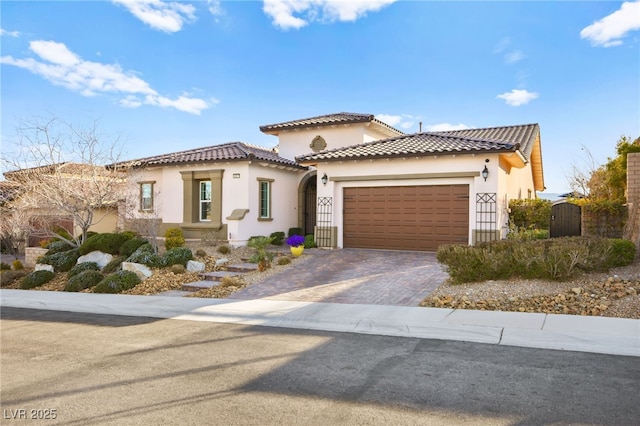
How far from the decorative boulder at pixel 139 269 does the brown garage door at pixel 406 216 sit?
748 cm

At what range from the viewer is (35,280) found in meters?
15.5

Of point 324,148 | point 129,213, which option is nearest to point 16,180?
point 129,213

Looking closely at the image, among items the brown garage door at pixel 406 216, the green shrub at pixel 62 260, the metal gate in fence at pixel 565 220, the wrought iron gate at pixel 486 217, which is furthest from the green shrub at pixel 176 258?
the metal gate in fence at pixel 565 220

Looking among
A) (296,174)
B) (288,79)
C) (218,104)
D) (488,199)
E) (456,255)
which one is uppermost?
(288,79)

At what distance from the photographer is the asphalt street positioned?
4.44 meters

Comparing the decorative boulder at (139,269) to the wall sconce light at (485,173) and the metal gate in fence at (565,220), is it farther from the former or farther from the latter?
the metal gate in fence at (565,220)

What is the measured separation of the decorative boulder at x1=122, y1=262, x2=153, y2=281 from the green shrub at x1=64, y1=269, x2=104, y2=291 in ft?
2.81

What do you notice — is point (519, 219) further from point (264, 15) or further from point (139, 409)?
point (139, 409)

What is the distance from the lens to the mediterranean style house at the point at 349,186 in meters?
16.0

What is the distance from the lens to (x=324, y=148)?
22.4 meters

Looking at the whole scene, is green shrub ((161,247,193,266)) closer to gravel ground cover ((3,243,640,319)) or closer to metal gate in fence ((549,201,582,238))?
gravel ground cover ((3,243,640,319))

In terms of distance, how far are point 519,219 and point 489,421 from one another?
14.5m

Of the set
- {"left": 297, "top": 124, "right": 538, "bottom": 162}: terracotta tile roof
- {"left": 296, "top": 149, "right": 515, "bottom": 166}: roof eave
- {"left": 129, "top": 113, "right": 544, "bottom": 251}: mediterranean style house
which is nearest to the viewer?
{"left": 296, "top": 149, "right": 515, "bottom": 166}: roof eave

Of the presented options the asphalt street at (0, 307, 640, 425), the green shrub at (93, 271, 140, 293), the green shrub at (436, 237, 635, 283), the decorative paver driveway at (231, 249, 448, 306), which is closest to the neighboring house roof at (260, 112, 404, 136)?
the decorative paver driveway at (231, 249, 448, 306)
